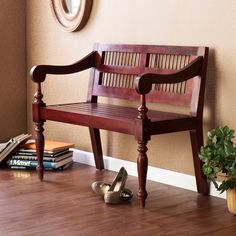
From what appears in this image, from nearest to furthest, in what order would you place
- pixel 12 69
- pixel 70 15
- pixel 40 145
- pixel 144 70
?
pixel 144 70, pixel 40 145, pixel 70 15, pixel 12 69

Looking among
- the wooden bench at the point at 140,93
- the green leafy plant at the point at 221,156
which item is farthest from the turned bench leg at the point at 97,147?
the green leafy plant at the point at 221,156

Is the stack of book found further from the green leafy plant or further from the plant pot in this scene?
the plant pot

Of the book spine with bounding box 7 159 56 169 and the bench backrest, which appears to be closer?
the bench backrest

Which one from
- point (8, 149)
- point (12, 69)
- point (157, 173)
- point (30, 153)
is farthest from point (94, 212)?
point (12, 69)

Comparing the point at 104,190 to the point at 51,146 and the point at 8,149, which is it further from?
the point at 8,149

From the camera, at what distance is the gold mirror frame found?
3595mm

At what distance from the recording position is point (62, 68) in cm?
332

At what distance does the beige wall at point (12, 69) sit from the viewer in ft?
13.4

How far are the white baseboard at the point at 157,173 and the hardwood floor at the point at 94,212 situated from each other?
47 millimetres

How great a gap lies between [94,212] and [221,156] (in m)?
0.66

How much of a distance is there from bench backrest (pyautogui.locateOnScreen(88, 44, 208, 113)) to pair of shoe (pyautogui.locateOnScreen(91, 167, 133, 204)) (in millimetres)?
512

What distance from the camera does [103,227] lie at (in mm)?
2402

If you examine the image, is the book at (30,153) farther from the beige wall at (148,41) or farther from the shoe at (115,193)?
the shoe at (115,193)

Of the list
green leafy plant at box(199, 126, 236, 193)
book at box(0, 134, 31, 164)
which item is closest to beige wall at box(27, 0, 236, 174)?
green leafy plant at box(199, 126, 236, 193)
